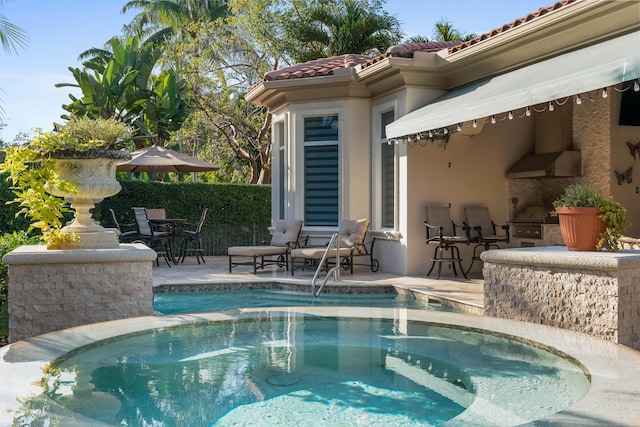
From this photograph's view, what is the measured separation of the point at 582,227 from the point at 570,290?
809 mm

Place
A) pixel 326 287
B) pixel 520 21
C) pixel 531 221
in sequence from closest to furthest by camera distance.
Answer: pixel 520 21, pixel 326 287, pixel 531 221

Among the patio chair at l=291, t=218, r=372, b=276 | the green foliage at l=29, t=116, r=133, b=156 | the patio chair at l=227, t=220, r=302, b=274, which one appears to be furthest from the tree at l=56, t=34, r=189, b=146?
the green foliage at l=29, t=116, r=133, b=156

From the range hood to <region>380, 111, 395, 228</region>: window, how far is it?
245 cm

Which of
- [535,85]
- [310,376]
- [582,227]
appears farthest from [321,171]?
[310,376]

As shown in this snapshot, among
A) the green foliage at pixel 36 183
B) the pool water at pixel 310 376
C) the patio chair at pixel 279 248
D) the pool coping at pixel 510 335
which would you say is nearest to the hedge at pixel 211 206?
the patio chair at pixel 279 248

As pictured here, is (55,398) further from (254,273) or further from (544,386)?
(254,273)

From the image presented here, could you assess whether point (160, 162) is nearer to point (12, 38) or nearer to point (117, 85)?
point (12, 38)

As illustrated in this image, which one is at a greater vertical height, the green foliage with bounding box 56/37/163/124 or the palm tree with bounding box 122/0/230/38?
the palm tree with bounding box 122/0/230/38

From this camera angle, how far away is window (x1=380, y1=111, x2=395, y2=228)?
41.0ft

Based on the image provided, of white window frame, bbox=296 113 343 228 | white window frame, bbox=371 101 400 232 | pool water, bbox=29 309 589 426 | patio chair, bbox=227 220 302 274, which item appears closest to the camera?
pool water, bbox=29 309 589 426

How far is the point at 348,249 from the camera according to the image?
457 inches

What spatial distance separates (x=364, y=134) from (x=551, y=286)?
23.6 feet

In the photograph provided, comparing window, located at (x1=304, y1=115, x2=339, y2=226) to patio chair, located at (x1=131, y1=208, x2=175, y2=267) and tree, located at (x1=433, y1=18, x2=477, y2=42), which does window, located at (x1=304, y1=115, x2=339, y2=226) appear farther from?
tree, located at (x1=433, y1=18, x2=477, y2=42)

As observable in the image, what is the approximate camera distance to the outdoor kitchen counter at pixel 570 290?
584 centimetres
